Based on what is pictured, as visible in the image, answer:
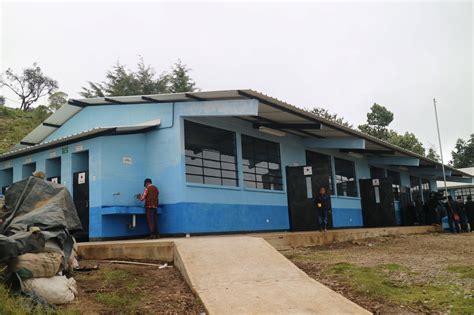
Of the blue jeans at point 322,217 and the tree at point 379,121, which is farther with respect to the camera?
the tree at point 379,121

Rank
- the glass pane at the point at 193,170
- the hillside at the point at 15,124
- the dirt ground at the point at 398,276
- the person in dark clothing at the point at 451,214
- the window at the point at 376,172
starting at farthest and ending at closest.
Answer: the hillside at the point at 15,124
the window at the point at 376,172
the person in dark clothing at the point at 451,214
the glass pane at the point at 193,170
the dirt ground at the point at 398,276

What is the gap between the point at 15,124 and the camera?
23.3 meters

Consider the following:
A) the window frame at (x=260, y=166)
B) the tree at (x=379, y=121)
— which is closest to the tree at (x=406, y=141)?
the tree at (x=379, y=121)

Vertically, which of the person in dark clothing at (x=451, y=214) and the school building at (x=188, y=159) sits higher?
the school building at (x=188, y=159)

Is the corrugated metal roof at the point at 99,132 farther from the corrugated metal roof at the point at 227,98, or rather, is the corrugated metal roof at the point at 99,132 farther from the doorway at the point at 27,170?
the doorway at the point at 27,170

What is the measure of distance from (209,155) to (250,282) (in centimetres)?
644

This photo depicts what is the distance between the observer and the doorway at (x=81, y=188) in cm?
1055

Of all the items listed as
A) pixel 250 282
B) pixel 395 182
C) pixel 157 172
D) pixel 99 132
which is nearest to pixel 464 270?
pixel 250 282

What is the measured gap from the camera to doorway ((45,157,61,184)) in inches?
472

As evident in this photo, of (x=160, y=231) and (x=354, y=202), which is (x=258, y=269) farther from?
(x=354, y=202)

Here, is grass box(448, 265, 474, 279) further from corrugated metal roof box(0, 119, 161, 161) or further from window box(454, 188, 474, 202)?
window box(454, 188, 474, 202)

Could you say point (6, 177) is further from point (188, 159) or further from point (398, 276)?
point (398, 276)

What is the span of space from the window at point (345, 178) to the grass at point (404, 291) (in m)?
10.6

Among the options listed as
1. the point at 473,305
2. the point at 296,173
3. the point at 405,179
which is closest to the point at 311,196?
the point at 296,173
